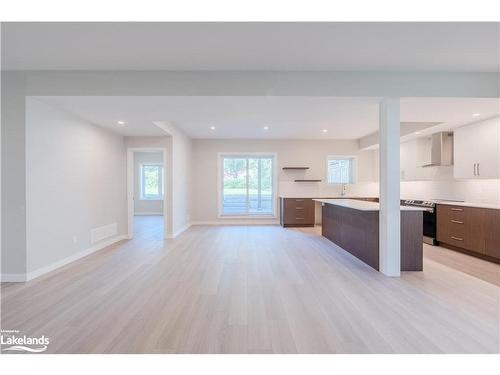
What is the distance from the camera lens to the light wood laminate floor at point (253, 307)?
189cm

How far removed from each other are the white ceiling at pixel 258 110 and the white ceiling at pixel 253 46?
42 centimetres

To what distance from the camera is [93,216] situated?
471cm

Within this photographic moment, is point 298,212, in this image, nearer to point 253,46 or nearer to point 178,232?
point 178,232

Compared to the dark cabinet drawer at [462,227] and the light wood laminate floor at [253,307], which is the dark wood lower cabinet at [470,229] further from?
the light wood laminate floor at [253,307]

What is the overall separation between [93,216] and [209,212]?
342 centimetres

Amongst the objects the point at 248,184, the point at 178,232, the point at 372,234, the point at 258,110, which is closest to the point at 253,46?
the point at 258,110

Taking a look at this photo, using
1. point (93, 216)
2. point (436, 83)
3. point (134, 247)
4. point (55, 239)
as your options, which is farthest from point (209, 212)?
point (436, 83)

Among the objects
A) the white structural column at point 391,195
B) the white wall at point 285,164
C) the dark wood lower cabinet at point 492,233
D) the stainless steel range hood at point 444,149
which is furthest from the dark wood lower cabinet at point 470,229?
the white wall at point 285,164

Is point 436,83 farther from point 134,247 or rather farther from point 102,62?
point 134,247

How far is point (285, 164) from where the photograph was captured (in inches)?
305

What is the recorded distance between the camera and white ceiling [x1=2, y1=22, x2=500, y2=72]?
2305mm

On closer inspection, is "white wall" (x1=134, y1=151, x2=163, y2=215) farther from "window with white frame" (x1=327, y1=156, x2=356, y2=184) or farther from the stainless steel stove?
the stainless steel stove

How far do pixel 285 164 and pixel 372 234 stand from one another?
4.38 m

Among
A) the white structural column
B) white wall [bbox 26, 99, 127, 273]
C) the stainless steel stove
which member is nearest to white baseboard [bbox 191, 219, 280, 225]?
white wall [bbox 26, 99, 127, 273]
